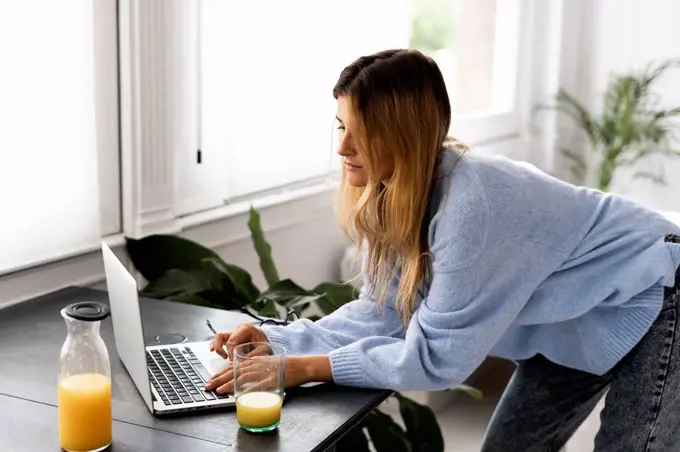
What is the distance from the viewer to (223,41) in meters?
2.52

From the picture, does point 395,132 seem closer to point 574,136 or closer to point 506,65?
point 506,65

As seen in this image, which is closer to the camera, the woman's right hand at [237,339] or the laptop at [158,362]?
the laptop at [158,362]

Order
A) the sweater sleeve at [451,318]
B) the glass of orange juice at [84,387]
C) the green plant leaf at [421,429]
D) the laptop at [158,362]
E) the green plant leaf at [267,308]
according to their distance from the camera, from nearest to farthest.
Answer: the glass of orange juice at [84,387] → the laptop at [158,362] → the sweater sleeve at [451,318] → the green plant leaf at [267,308] → the green plant leaf at [421,429]

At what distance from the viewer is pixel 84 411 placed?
1.19 metres

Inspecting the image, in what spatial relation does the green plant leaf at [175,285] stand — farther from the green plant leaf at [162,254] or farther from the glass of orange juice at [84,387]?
the glass of orange juice at [84,387]

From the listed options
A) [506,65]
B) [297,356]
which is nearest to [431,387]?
[297,356]

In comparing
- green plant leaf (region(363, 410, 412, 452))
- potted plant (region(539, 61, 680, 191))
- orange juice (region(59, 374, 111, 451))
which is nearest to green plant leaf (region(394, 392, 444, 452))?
green plant leaf (region(363, 410, 412, 452))

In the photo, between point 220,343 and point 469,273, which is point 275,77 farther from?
point 469,273

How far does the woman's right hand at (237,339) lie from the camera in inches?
60.4

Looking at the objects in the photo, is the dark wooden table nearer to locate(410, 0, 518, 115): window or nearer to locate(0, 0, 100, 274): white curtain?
locate(0, 0, 100, 274): white curtain

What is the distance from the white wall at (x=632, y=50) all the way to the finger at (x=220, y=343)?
140 inches

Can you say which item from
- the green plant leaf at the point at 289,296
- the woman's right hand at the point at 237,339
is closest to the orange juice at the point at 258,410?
the woman's right hand at the point at 237,339

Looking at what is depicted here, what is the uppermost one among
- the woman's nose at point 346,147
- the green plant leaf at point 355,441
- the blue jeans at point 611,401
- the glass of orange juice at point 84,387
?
the woman's nose at point 346,147

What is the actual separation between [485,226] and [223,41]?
51.0 inches
